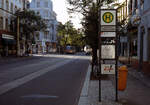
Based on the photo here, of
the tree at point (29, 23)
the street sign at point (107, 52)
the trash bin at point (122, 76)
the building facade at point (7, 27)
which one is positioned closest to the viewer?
the street sign at point (107, 52)

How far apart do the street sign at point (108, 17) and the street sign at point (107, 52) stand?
725 mm

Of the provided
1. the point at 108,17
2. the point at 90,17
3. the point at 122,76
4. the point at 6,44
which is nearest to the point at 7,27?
the point at 6,44

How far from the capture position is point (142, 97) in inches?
318

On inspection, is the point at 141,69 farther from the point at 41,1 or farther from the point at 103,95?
the point at 41,1

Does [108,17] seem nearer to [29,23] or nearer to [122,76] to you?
[122,76]

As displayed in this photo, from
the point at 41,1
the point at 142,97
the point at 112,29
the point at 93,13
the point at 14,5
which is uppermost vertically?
the point at 41,1

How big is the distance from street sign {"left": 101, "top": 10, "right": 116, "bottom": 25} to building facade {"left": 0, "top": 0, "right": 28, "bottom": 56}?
33545mm

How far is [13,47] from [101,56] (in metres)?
41.2

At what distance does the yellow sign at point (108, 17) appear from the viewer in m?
7.33

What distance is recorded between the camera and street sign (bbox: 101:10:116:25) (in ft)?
24.0

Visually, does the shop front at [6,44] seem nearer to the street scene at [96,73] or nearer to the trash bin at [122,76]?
the street scene at [96,73]

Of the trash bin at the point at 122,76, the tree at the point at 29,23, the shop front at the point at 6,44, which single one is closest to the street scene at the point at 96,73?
the trash bin at the point at 122,76

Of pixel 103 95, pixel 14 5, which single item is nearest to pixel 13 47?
pixel 14 5

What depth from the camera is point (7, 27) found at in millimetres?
42938
